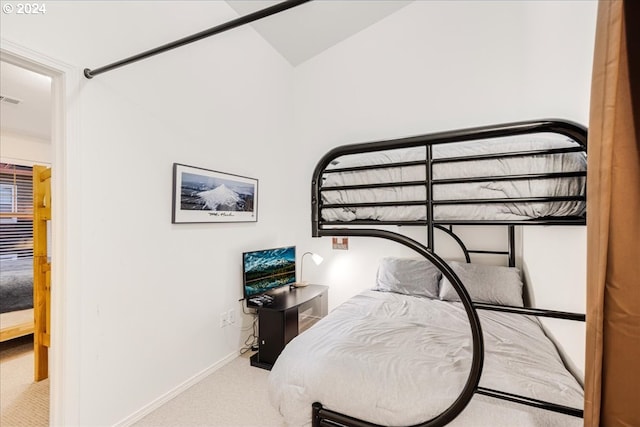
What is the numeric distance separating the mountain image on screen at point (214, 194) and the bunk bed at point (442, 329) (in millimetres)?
1369

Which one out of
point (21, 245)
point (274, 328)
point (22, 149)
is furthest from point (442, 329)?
point (21, 245)

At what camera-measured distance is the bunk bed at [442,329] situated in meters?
0.98

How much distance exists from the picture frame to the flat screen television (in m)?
0.40

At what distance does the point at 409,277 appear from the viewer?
2.89 m

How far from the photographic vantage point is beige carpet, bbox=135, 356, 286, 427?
191 cm

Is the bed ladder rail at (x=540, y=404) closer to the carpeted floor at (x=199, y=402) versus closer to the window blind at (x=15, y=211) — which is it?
the carpeted floor at (x=199, y=402)

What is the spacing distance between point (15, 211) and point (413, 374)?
5.39m

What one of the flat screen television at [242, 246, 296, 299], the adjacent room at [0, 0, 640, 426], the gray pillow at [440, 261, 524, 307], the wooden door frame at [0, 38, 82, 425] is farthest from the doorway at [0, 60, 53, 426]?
the gray pillow at [440, 261, 524, 307]

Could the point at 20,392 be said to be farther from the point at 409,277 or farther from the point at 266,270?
the point at 409,277

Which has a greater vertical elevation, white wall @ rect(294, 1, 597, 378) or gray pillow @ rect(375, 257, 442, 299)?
white wall @ rect(294, 1, 597, 378)

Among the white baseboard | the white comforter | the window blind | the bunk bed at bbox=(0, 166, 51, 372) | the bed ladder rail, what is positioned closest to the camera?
the bed ladder rail

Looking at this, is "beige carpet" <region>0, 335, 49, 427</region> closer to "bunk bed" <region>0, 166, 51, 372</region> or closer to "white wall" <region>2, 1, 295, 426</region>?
"bunk bed" <region>0, 166, 51, 372</region>

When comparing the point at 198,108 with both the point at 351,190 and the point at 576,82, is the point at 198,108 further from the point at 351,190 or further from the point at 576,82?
the point at 576,82

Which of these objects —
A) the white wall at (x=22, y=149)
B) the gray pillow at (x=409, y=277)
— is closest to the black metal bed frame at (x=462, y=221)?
the gray pillow at (x=409, y=277)
